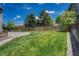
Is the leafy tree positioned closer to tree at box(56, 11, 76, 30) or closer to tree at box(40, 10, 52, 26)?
tree at box(56, 11, 76, 30)

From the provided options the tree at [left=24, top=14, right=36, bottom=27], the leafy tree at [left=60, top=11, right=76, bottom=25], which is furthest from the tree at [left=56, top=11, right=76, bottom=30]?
the tree at [left=24, top=14, right=36, bottom=27]

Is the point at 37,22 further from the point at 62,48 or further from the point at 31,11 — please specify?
the point at 62,48

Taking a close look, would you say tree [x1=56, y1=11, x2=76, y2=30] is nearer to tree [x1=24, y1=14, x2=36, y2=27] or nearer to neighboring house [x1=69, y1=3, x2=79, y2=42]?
neighboring house [x1=69, y1=3, x2=79, y2=42]

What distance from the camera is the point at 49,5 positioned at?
157cm

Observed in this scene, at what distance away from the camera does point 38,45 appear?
1572 millimetres

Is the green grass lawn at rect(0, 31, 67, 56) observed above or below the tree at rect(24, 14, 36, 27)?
below

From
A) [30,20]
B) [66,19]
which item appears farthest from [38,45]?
[66,19]

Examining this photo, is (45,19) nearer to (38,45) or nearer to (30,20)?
(30,20)

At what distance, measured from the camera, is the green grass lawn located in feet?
5.11

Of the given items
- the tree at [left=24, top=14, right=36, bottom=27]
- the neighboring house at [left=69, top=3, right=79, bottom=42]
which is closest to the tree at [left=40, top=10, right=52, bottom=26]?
the tree at [left=24, top=14, right=36, bottom=27]

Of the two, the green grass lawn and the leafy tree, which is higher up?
the leafy tree

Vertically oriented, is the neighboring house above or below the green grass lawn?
above

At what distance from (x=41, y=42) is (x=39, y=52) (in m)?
0.09

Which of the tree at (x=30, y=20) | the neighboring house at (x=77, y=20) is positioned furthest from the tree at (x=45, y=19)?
the neighboring house at (x=77, y=20)
